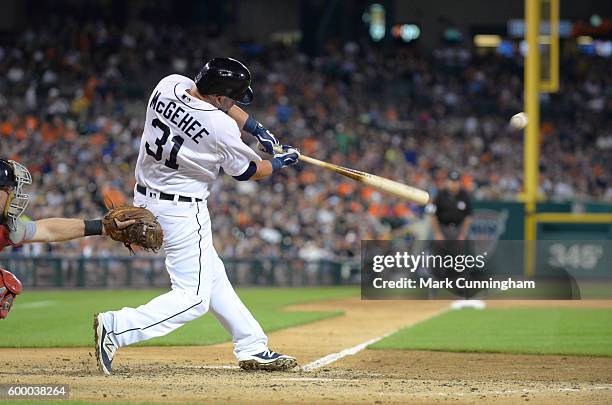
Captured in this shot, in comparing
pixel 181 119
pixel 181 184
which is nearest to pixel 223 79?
pixel 181 119

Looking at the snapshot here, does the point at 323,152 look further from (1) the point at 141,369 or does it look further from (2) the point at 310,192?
(1) the point at 141,369

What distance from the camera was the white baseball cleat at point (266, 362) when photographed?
24.8 feet

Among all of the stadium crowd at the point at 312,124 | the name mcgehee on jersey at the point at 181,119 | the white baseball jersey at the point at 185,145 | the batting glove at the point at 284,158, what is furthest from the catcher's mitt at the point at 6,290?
the stadium crowd at the point at 312,124

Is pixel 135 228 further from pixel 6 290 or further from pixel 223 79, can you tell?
pixel 223 79

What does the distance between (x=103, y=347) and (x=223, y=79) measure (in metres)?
2.00

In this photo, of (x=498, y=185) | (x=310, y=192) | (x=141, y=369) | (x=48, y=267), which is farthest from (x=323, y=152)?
(x=141, y=369)

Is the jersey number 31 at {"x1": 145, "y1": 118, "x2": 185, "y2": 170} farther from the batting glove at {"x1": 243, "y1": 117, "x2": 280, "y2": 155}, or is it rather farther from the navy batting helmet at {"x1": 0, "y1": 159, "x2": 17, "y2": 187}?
the navy batting helmet at {"x1": 0, "y1": 159, "x2": 17, "y2": 187}

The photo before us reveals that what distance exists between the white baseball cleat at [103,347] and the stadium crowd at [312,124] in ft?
41.7

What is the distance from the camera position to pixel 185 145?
7055mm

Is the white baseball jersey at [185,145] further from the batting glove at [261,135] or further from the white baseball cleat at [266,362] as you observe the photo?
the white baseball cleat at [266,362]

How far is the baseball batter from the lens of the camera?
703 centimetres

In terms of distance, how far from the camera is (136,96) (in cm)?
2620

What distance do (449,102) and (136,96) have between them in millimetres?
8953

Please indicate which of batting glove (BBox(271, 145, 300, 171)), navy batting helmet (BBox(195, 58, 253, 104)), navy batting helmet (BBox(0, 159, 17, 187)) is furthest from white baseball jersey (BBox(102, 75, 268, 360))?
navy batting helmet (BBox(0, 159, 17, 187))
